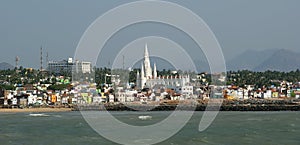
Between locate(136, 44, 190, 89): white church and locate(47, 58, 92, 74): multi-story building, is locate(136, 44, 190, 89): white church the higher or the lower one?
the lower one

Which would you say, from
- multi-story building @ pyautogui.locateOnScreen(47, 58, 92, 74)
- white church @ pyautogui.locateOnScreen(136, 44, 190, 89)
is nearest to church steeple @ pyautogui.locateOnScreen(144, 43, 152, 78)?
white church @ pyautogui.locateOnScreen(136, 44, 190, 89)

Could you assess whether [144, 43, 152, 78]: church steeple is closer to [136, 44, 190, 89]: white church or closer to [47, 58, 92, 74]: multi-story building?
[136, 44, 190, 89]: white church

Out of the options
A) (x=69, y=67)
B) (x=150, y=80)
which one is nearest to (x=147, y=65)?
(x=150, y=80)

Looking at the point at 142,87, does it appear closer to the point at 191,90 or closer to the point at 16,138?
the point at 191,90

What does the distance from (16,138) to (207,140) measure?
1072cm

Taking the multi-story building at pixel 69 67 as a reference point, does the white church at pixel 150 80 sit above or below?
below

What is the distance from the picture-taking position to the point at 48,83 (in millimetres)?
113312

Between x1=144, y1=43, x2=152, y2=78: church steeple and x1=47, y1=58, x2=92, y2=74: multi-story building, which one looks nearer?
x1=144, y1=43, x2=152, y2=78: church steeple

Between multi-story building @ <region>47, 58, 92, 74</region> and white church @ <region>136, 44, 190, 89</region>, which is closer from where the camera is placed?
white church @ <region>136, 44, 190, 89</region>

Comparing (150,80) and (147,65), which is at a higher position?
(147,65)

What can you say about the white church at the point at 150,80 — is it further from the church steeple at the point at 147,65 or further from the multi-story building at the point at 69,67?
the multi-story building at the point at 69,67

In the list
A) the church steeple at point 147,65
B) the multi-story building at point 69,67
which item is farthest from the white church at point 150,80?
the multi-story building at point 69,67

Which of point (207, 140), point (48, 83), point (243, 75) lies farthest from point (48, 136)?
point (243, 75)

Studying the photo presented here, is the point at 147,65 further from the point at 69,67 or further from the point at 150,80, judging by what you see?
the point at 69,67
